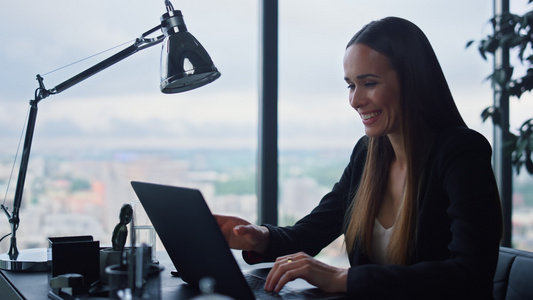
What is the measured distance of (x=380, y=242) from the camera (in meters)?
1.57

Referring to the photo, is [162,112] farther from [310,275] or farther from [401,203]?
[310,275]

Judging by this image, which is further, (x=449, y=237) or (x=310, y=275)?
(x=449, y=237)

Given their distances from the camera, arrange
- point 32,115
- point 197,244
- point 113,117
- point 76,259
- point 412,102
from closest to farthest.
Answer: point 197,244
point 76,259
point 412,102
point 32,115
point 113,117

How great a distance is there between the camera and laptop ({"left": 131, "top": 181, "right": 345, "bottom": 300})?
103 centimetres

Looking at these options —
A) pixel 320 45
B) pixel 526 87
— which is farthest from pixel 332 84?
pixel 526 87

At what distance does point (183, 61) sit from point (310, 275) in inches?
26.1

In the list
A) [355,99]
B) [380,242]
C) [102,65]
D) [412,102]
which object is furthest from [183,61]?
[380,242]

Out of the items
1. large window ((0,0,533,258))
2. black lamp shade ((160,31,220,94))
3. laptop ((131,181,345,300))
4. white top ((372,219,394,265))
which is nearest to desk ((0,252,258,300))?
laptop ((131,181,345,300))

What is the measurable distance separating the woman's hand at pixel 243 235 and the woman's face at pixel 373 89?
41 cm

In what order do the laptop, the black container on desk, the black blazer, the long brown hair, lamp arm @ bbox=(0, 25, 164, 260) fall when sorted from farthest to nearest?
lamp arm @ bbox=(0, 25, 164, 260) → the long brown hair → the black container on desk → the black blazer → the laptop

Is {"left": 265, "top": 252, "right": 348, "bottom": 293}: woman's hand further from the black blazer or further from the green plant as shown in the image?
the green plant

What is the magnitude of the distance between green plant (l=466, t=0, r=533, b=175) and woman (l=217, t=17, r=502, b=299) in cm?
123

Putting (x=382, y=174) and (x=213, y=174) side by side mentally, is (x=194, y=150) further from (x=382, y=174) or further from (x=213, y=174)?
(x=382, y=174)

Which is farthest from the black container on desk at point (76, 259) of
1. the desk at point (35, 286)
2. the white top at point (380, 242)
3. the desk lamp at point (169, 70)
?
the white top at point (380, 242)
